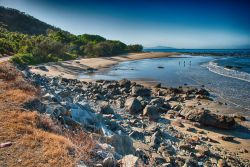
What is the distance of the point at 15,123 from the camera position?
775 cm

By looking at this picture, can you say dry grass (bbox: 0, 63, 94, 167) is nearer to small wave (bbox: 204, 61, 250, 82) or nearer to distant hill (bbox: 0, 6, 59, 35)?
small wave (bbox: 204, 61, 250, 82)

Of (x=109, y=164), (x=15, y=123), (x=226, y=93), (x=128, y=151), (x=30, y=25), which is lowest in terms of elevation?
(x=226, y=93)

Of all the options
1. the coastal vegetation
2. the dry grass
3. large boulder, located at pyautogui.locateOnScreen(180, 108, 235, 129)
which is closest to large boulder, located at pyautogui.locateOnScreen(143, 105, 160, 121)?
large boulder, located at pyautogui.locateOnScreen(180, 108, 235, 129)

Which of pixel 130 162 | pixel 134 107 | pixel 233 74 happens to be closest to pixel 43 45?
pixel 233 74

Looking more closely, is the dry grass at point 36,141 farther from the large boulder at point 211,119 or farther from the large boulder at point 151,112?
the large boulder at point 211,119

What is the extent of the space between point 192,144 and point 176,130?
2.10m

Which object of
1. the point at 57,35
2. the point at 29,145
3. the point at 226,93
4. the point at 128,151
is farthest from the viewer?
the point at 57,35

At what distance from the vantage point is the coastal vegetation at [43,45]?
5538 cm

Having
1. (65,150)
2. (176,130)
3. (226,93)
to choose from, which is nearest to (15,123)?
(65,150)

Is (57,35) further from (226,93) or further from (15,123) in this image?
(15,123)

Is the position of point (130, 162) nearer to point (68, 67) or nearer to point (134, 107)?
point (134, 107)

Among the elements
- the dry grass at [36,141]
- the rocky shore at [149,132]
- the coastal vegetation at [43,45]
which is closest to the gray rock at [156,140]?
the rocky shore at [149,132]

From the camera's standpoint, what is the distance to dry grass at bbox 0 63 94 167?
6.01 meters

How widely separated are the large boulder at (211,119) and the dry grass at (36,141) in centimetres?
1049
